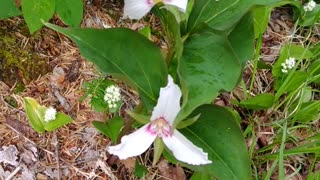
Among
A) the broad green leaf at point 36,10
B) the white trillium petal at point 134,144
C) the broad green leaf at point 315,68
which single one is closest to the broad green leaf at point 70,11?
the broad green leaf at point 36,10

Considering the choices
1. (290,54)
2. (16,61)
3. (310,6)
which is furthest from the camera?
(310,6)

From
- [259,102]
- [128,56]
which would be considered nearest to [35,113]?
[128,56]

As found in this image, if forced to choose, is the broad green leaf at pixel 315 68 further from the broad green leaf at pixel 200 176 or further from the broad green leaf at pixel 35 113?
the broad green leaf at pixel 35 113

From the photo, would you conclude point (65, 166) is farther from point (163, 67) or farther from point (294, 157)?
point (294, 157)

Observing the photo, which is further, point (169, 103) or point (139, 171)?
point (139, 171)

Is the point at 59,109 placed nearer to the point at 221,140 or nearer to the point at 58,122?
the point at 58,122

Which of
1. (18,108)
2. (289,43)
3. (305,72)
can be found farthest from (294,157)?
(18,108)
